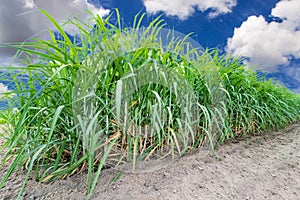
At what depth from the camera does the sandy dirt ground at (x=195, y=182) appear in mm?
930

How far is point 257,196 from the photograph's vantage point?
1.01 metres

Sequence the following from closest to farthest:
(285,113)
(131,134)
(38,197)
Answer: (38,197) < (131,134) < (285,113)

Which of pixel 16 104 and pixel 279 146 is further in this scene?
pixel 279 146

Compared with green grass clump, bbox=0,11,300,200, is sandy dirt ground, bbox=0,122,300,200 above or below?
below

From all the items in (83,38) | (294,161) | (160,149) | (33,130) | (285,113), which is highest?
(83,38)

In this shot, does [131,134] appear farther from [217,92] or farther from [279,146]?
[279,146]

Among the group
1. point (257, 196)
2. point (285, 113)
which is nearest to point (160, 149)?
point (257, 196)

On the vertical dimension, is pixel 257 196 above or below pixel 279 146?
below

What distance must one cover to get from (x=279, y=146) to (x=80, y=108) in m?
1.48

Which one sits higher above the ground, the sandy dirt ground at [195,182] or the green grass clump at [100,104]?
the green grass clump at [100,104]

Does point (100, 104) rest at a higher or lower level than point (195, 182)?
higher

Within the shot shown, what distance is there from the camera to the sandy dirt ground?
0.93m

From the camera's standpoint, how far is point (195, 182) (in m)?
1.02

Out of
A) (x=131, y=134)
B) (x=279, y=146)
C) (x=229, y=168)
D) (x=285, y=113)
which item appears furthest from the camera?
(x=285, y=113)
